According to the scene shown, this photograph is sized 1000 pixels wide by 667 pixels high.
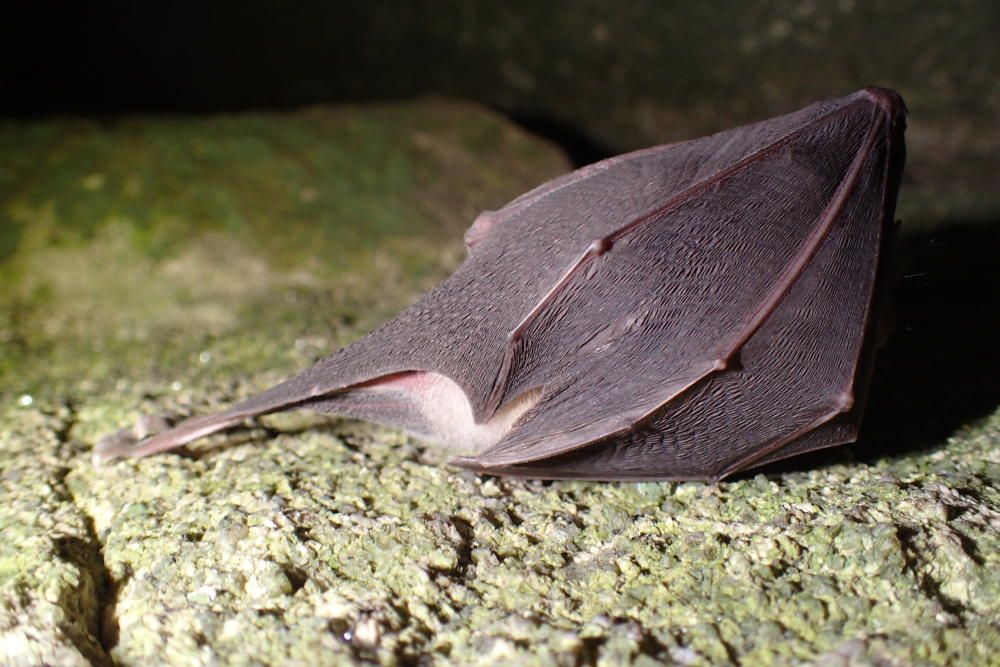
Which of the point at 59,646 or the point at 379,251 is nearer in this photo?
the point at 59,646

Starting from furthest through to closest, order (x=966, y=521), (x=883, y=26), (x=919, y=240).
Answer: (x=883, y=26), (x=919, y=240), (x=966, y=521)

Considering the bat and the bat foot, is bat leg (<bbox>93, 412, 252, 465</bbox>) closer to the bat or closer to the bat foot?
the bat foot


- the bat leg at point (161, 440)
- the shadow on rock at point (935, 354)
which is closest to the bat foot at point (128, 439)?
the bat leg at point (161, 440)

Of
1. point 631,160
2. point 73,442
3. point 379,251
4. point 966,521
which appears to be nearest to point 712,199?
point 631,160

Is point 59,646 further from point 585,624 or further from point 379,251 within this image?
point 379,251

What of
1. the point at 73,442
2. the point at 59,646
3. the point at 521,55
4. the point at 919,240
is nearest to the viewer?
the point at 59,646

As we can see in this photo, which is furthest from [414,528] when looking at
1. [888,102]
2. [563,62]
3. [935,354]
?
[563,62]

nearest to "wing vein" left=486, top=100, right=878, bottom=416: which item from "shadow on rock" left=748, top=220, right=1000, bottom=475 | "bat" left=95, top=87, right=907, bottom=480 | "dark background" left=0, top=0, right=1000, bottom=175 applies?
"bat" left=95, top=87, right=907, bottom=480

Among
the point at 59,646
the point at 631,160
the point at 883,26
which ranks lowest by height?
the point at 59,646
